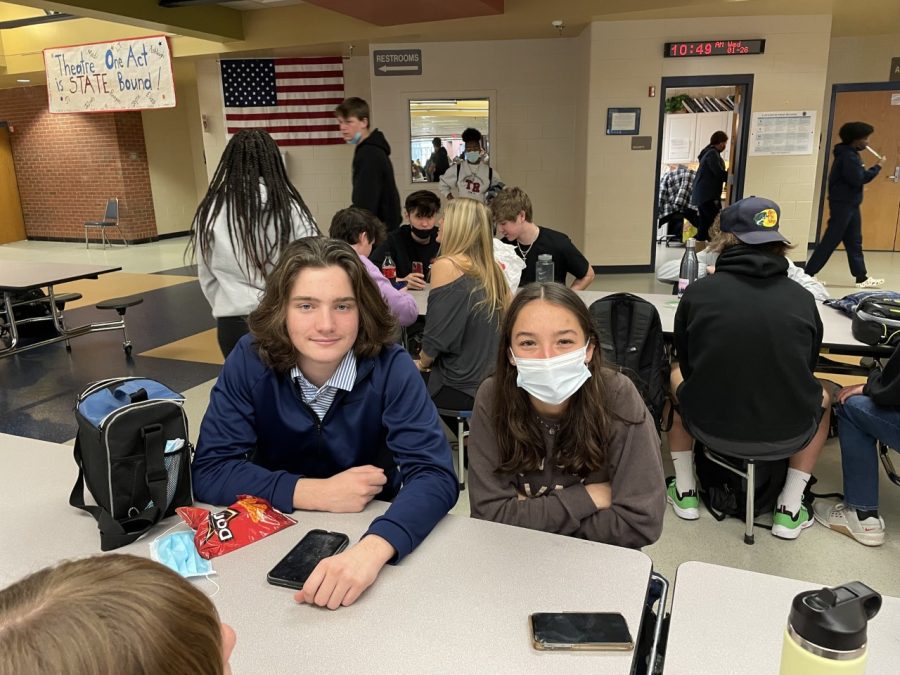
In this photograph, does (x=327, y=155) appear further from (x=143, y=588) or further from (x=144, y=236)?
(x=143, y=588)

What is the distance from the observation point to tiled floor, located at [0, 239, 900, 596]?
248 centimetres

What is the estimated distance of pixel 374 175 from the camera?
15.7 ft

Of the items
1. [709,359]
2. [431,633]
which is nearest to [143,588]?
[431,633]

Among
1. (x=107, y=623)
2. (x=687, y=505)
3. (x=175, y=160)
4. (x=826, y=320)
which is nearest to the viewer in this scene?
(x=107, y=623)

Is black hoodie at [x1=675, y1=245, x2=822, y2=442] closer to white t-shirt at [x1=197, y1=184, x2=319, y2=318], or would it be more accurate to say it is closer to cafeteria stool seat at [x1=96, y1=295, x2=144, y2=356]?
white t-shirt at [x1=197, y1=184, x2=319, y2=318]

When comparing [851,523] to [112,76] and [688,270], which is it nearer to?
[688,270]

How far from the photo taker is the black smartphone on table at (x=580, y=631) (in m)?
1.03

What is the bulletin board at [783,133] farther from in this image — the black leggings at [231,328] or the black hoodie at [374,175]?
the black leggings at [231,328]

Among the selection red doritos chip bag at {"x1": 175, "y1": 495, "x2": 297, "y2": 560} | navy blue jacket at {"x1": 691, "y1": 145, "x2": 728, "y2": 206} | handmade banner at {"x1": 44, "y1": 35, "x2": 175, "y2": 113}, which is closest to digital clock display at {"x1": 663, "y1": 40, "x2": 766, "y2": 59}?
navy blue jacket at {"x1": 691, "y1": 145, "x2": 728, "y2": 206}


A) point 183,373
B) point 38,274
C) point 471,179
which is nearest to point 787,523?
point 183,373

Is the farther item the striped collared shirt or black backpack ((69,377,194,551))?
the striped collared shirt

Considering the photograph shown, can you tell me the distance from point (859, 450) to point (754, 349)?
26.7 inches

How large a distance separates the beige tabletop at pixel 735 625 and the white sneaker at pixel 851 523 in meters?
1.66

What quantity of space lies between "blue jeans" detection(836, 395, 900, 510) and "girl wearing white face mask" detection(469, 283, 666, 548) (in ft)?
4.50
